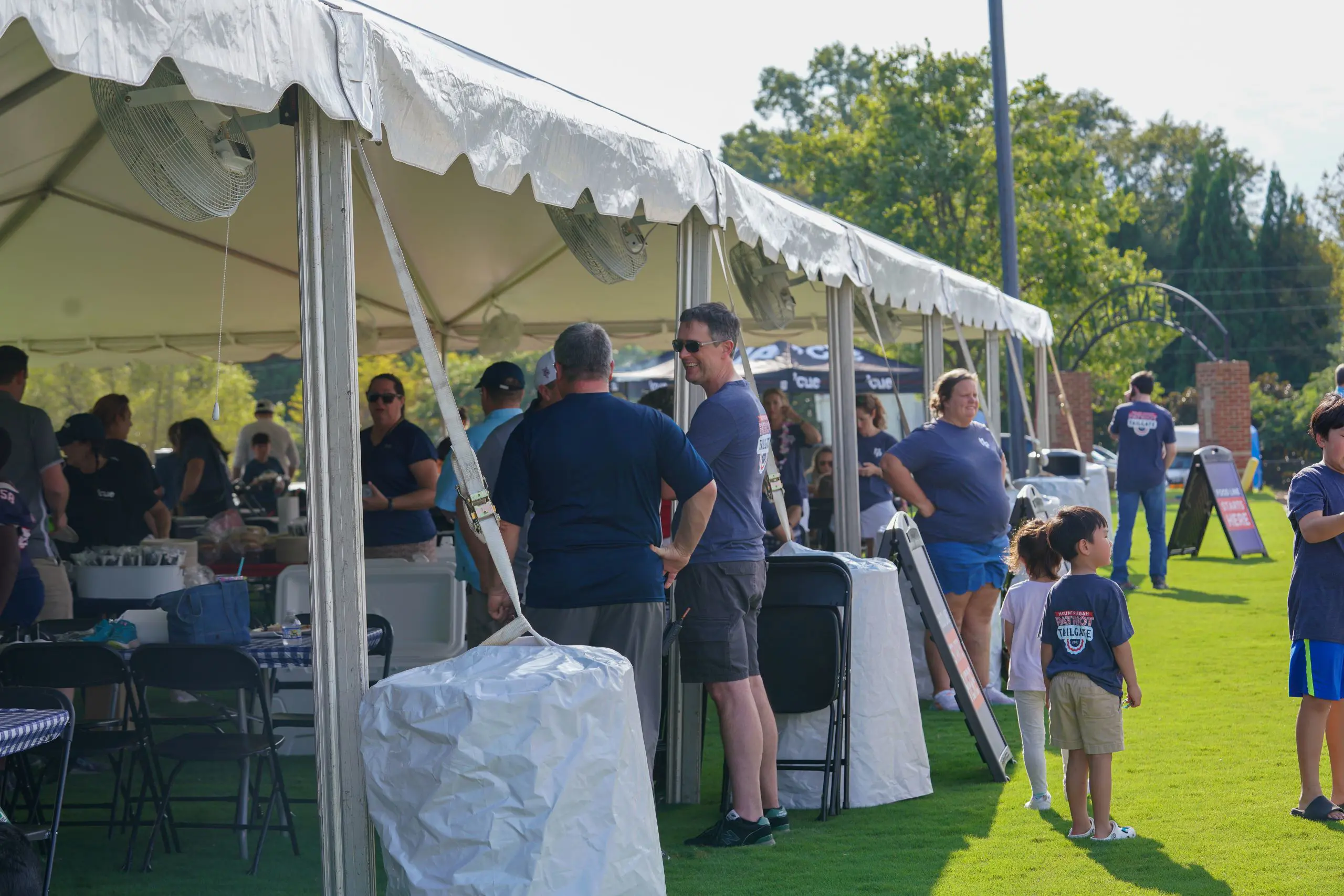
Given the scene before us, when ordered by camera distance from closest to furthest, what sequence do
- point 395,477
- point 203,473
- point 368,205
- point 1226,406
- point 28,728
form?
1. point 28,728
2. point 395,477
3. point 368,205
4. point 203,473
5. point 1226,406

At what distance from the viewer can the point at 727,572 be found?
5.06 meters

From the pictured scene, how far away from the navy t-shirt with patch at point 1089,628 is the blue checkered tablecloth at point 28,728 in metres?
3.11

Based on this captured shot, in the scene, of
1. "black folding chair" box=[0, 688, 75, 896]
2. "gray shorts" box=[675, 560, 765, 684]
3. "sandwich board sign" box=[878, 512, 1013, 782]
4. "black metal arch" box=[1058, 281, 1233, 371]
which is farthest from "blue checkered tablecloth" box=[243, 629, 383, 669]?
"black metal arch" box=[1058, 281, 1233, 371]

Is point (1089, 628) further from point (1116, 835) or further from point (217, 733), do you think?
point (217, 733)

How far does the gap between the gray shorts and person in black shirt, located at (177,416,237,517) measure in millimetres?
6574

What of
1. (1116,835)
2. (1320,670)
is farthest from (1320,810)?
(1116,835)

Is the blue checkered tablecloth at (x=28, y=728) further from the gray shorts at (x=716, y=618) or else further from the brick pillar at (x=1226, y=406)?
the brick pillar at (x=1226, y=406)

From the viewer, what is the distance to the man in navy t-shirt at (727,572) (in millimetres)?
5043

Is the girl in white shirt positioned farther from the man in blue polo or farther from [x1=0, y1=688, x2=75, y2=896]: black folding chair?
[x1=0, y1=688, x2=75, y2=896]: black folding chair

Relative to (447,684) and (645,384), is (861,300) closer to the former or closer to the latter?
(447,684)

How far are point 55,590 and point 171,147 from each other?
10.4 feet

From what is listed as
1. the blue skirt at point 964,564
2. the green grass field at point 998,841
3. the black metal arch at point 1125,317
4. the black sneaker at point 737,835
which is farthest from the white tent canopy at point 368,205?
the black metal arch at point 1125,317

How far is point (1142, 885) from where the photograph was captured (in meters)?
4.54

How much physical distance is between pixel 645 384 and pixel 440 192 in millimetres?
10647
